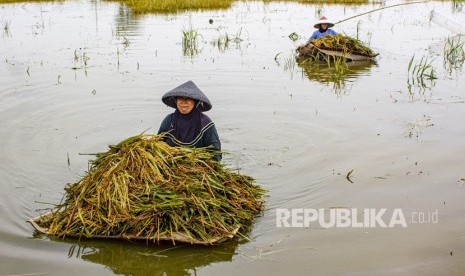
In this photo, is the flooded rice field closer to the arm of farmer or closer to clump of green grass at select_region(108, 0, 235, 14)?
the arm of farmer

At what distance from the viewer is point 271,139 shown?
683cm

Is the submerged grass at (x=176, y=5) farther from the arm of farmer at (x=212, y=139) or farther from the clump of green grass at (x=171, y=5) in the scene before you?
the arm of farmer at (x=212, y=139)

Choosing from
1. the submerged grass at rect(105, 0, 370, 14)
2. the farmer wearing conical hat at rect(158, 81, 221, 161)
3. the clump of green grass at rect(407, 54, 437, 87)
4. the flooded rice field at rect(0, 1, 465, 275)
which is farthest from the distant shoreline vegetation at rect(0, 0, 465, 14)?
the farmer wearing conical hat at rect(158, 81, 221, 161)

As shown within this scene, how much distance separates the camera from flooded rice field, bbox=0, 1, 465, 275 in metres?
3.88

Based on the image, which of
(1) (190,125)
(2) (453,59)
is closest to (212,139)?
(1) (190,125)

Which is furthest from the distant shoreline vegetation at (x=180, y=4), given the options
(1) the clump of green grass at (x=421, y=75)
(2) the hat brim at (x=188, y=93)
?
(2) the hat brim at (x=188, y=93)

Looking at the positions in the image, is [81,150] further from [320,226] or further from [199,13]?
[199,13]

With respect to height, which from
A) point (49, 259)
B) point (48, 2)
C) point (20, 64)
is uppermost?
point (48, 2)

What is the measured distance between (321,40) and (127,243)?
7431 millimetres

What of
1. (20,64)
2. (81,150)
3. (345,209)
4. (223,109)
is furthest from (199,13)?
(345,209)

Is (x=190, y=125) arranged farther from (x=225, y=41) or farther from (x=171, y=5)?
(x=171, y=5)

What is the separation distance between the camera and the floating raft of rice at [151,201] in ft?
12.9

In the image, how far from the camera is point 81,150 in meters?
6.43

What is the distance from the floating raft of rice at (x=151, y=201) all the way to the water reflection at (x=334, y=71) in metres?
5.11
